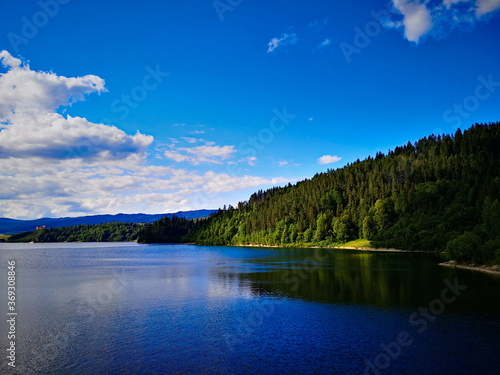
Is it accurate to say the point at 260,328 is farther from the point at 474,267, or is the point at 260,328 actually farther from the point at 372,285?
the point at 474,267

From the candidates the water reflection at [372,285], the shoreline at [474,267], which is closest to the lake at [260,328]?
the water reflection at [372,285]

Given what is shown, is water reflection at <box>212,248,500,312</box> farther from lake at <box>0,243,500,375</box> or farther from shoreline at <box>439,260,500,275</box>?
shoreline at <box>439,260,500,275</box>

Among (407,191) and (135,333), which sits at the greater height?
(407,191)

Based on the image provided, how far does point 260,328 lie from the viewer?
37.2 metres

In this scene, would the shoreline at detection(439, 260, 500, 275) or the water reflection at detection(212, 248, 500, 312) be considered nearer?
the water reflection at detection(212, 248, 500, 312)

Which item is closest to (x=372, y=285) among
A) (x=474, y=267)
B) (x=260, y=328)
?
(x=260, y=328)

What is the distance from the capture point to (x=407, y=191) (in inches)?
7530

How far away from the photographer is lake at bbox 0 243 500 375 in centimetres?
2733

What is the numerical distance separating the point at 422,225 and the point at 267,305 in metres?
125

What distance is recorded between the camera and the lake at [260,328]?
2733 cm

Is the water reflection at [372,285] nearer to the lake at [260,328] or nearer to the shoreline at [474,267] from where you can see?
the lake at [260,328]

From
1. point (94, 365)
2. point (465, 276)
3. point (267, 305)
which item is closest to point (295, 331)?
point (267, 305)

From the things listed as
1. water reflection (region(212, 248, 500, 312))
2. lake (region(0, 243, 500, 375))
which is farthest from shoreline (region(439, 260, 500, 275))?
lake (region(0, 243, 500, 375))

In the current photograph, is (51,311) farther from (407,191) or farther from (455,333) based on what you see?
(407,191)
